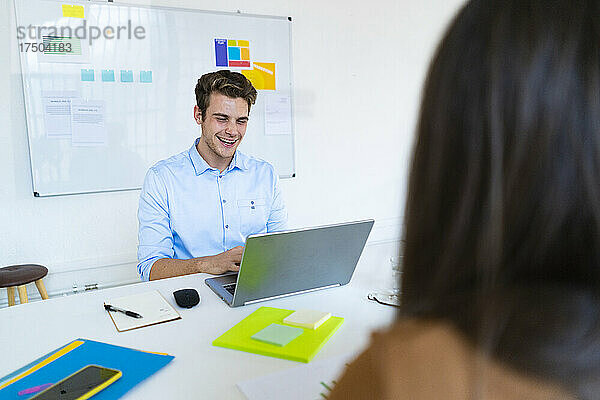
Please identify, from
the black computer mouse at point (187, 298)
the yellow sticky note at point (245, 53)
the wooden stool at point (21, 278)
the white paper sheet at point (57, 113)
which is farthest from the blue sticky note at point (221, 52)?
the black computer mouse at point (187, 298)

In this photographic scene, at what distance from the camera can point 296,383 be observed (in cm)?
97

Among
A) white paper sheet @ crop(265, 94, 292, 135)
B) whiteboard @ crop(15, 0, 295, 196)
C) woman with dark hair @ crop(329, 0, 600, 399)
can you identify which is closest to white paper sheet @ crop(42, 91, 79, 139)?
whiteboard @ crop(15, 0, 295, 196)

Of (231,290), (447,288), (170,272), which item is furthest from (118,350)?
(447,288)

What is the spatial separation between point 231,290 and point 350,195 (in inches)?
82.5

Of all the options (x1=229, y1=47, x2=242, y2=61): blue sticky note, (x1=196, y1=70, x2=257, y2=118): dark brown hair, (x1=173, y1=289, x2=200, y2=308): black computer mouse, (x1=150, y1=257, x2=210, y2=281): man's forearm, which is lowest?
(x1=150, y1=257, x2=210, y2=281): man's forearm

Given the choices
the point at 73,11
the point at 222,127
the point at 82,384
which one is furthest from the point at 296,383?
the point at 73,11

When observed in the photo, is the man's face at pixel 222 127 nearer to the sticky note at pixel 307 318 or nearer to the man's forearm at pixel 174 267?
the man's forearm at pixel 174 267

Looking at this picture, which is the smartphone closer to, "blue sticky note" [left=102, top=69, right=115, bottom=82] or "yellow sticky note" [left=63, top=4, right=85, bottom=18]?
"blue sticky note" [left=102, top=69, right=115, bottom=82]

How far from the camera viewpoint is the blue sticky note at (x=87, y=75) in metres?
2.62

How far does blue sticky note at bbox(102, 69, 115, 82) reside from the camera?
267cm

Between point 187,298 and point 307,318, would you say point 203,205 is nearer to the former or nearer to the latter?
point 187,298

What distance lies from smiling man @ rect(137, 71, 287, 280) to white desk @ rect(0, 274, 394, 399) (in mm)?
545

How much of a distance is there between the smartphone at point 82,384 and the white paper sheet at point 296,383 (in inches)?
10.2

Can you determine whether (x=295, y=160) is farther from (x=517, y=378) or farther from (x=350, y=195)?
(x=517, y=378)
